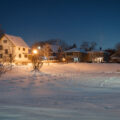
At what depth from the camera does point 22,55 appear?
55.9 m

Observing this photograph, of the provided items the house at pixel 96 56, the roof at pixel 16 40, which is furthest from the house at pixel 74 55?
the roof at pixel 16 40

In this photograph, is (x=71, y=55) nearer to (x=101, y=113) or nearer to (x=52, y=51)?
(x=52, y=51)

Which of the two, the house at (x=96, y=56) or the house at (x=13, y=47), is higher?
the house at (x=13, y=47)

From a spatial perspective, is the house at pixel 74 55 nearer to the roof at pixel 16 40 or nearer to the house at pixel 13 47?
the house at pixel 13 47

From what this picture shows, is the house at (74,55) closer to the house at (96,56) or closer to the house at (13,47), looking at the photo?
the house at (96,56)

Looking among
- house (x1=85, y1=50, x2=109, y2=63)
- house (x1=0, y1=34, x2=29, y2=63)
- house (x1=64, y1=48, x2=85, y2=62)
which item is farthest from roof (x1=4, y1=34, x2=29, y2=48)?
house (x1=85, y1=50, x2=109, y2=63)

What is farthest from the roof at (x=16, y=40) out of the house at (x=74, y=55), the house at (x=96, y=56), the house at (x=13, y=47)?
Answer: the house at (x=96, y=56)

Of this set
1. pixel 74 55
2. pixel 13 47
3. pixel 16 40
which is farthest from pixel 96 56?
pixel 13 47

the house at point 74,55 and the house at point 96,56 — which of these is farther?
the house at point 96,56

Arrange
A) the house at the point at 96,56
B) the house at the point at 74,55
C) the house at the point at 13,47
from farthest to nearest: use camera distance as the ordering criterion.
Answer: the house at the point at 96,56
the house at the point at 74,55
the house at the point at 13,47

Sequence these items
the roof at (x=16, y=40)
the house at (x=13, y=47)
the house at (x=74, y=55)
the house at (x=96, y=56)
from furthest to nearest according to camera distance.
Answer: the house at (x=96, y=56), the house at (x=74, y=55), the roof at (x=16, y=40), the house at (x=13, y=47)

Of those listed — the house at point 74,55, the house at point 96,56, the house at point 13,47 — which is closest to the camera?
the house at point 13,47

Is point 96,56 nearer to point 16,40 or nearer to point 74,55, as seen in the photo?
point 74,55

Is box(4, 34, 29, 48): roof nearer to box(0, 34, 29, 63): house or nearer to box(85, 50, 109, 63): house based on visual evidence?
box(0, 34, 29, 63): house
